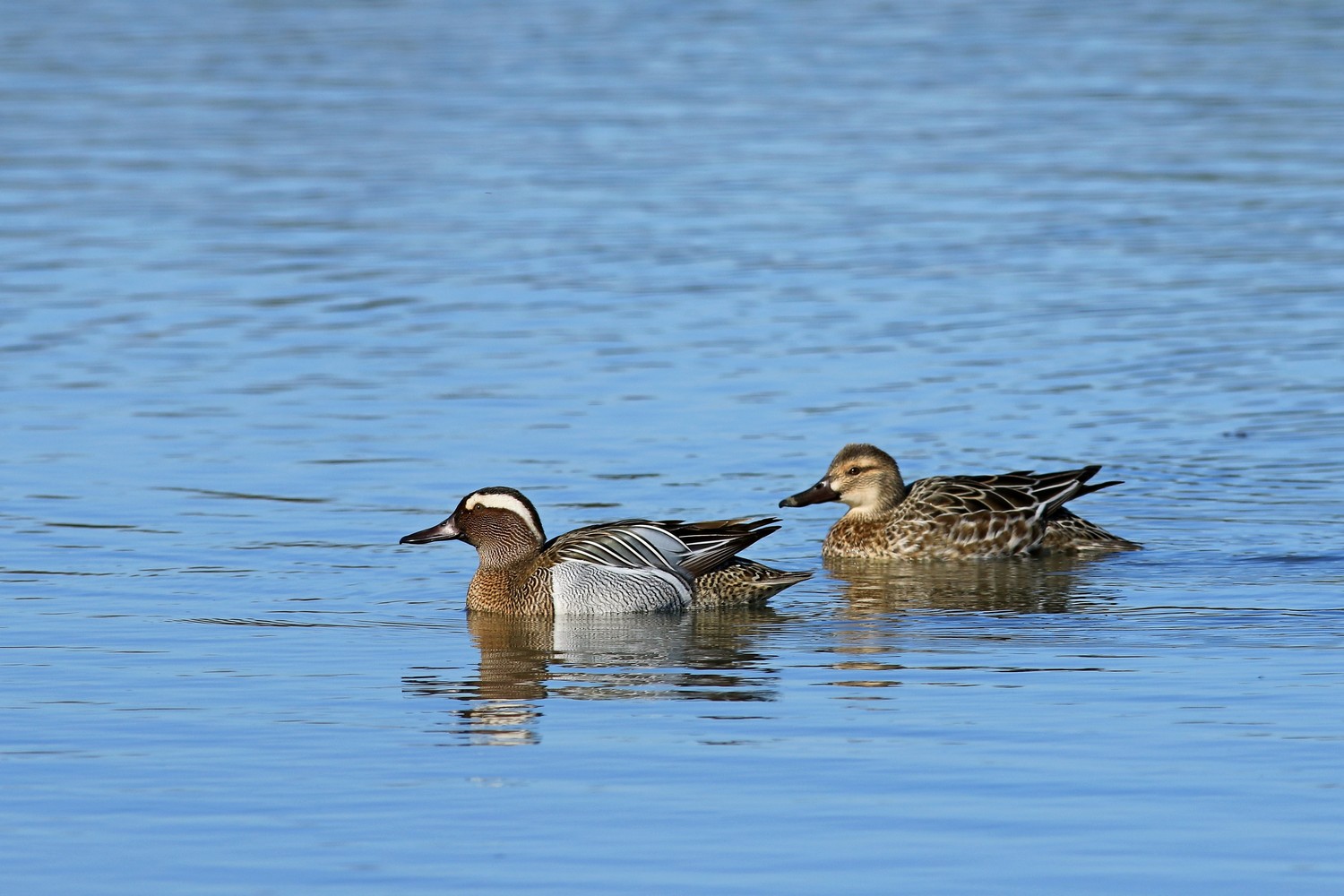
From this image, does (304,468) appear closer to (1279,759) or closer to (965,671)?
(965,671)

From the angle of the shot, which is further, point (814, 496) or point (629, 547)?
point (814, 496)

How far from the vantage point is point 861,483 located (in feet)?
48.0

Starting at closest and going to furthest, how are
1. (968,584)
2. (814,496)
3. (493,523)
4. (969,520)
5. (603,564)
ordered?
(603,564), (493,523), (968,584), (969,520), (814,496)

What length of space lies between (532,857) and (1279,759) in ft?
9.18

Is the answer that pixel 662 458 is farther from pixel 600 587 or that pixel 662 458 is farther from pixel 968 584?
pixel 600 587

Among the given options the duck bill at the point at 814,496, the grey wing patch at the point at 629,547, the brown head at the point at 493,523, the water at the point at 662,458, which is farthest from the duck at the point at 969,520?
the brown head at the point at 493,523

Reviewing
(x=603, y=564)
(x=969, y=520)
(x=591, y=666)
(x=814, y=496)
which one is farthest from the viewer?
(x=814, y=496)

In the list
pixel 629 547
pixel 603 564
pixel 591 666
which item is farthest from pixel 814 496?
pixel 591 666

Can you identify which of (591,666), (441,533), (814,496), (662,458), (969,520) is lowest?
(591,666)

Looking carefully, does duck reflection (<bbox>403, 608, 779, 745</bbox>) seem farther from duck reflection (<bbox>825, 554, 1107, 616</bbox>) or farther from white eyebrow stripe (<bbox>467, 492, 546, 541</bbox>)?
duck reflection (<bbox>825, 554, 1107, 616</bbox>)

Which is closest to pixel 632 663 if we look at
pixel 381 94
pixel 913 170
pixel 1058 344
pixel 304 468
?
pixel 304 468

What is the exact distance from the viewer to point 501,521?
42.3ft

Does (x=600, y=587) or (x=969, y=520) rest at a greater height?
(x=969, y=520)

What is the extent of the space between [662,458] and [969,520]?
7.56 feet
